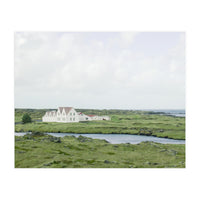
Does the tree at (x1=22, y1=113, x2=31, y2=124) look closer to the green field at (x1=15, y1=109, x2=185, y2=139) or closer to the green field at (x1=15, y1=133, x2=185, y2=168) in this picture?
the green field at (x1=15, y1=109, x2=185, y2=139)

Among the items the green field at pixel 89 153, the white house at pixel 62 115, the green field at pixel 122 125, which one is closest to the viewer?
the green field at pixel 89 153

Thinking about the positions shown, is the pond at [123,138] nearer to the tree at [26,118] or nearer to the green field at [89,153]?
the green field at [89,153]

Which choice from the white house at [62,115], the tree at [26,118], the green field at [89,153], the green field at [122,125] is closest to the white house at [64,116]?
the white house at [62,115]

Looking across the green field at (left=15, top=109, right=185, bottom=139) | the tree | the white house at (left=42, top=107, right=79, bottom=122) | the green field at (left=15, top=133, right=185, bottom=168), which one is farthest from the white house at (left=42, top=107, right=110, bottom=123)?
the green field at (left=15, top=133, right=185, bottom=168)

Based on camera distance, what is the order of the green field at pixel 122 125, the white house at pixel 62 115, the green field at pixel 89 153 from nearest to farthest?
the green field at pixel 89 153
the green field at pixel 122 125
the white house at pixel 62 115

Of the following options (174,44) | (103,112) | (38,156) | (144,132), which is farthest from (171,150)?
(38,156)

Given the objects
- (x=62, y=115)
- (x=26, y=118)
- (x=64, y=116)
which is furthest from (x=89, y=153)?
(x=26, y=118)
